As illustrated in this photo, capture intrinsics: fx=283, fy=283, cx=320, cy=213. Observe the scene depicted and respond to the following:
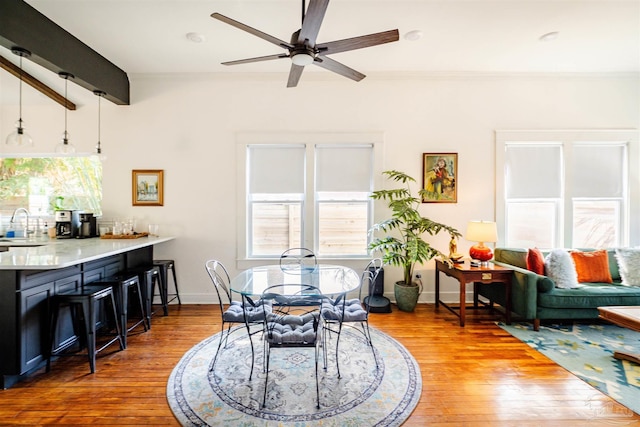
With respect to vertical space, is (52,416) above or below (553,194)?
below

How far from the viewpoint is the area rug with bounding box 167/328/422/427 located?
1.79 metres

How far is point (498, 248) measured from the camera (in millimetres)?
3703

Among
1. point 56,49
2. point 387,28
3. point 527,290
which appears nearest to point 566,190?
point 527,290

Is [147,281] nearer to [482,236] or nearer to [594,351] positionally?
[482,236]

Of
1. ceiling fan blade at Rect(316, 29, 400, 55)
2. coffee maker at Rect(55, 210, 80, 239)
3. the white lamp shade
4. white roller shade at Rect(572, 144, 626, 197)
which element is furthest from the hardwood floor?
white roller shade at Rect(572, 144, 626, 197)

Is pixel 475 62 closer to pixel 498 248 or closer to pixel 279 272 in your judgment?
pixel 498 248

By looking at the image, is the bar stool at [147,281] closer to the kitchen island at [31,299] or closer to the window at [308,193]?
the kitchen island at [31,299]

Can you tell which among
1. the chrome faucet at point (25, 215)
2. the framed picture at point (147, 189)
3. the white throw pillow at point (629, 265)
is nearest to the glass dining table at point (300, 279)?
the framed picture at point (147, 189)

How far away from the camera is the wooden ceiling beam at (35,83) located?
3.23 metres

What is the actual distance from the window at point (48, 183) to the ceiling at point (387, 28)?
1.04m

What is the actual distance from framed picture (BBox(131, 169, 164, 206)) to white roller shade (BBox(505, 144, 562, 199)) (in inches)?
187

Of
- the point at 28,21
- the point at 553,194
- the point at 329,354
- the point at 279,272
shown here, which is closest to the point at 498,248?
the point at 553,194

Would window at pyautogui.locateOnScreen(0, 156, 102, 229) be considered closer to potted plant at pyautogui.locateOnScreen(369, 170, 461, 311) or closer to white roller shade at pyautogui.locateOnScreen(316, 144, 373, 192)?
white roller shade at pyautogui.locateOnScreen(316, 144, 373, 192)

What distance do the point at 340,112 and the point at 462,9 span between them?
169 centimetres
